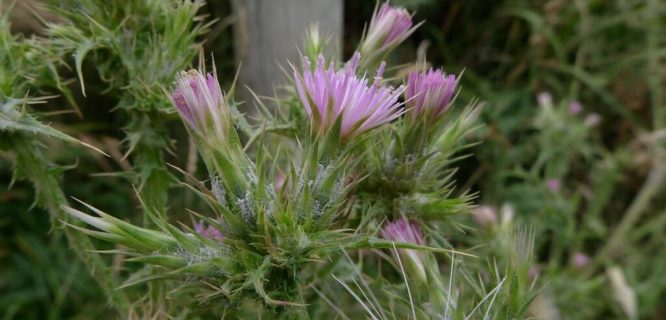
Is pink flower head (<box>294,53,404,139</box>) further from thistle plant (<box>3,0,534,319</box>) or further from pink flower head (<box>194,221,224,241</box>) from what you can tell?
pink flower head (<box>194,221,224,241</box>)

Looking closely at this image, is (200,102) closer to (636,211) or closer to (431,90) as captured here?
(431,90)

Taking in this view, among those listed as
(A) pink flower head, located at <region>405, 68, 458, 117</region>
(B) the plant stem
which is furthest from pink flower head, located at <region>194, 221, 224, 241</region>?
(B) the plant stem

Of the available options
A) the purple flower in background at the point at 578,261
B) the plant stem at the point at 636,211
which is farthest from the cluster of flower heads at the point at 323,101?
the plant stem at the point at 636,211

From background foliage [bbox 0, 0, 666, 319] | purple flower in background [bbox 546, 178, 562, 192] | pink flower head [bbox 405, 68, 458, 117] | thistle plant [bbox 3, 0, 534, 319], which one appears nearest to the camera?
thistle plant [bbox 3, 0, 534, 319]

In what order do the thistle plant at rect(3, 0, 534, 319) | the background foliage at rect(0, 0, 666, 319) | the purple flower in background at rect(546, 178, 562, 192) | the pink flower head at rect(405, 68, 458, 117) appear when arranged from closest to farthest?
the thistle plant at rect(3, 0, 534, 319) → the pink flower head at rect(405, 68, 458, 117) → the background foliage at rect(0, 0, 666, 319) → the purple flower in background at rect(546, 178, 562, 192)

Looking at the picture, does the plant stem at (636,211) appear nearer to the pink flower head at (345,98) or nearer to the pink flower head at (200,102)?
the pink flower head at (345,98)

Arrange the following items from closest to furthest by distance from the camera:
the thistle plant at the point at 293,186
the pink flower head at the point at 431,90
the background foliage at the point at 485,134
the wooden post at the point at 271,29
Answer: the thistle plant at the point at 293,186 < the pink flower head at the point at 431,90 < the background foliage at the point at 485,134 < the wooden post at the point at 271,29
